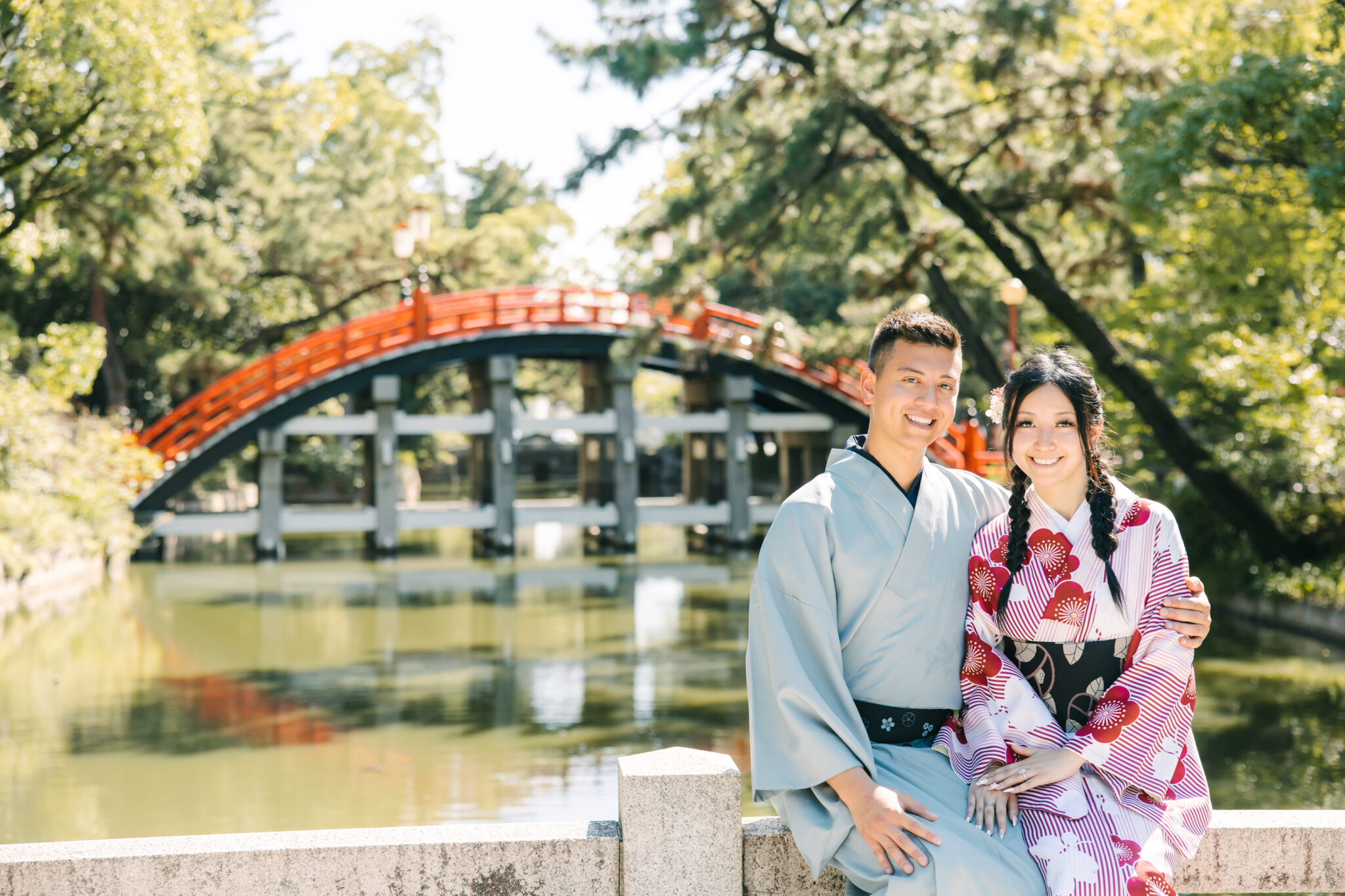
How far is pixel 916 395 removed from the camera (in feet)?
8.89

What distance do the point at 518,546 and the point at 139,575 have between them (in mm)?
6316

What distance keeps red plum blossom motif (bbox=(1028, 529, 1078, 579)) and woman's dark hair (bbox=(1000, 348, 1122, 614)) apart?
0.03 m

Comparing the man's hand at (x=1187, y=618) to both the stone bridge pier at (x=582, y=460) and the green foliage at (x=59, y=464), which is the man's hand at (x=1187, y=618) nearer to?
the stone bridge pier at (x=582, y=460)

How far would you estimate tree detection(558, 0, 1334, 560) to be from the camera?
11.2m

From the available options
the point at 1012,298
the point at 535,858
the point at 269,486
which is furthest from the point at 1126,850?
the point at 269,486

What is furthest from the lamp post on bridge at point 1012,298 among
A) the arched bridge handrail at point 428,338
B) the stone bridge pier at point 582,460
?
the stone bridge pier at point 582,460

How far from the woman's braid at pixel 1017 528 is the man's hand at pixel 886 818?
0.50 m

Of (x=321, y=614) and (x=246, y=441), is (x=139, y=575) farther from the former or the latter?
(x=321, y=614)

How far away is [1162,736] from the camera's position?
8.21ft

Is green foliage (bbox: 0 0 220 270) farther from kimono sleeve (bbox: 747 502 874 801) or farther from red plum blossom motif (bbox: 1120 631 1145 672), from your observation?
red plum blossom motif (bbox: 1120 631 1145 672)

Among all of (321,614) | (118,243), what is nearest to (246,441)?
Result: (118,243)

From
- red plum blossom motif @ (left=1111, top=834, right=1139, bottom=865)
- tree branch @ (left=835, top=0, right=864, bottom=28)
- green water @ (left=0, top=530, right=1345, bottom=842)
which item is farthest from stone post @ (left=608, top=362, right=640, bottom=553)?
red plum blossom motif @ (left=1111, top=834, right=1139, bottom=865)

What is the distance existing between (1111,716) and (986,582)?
39cm

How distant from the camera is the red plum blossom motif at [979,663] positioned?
2.61 meters
